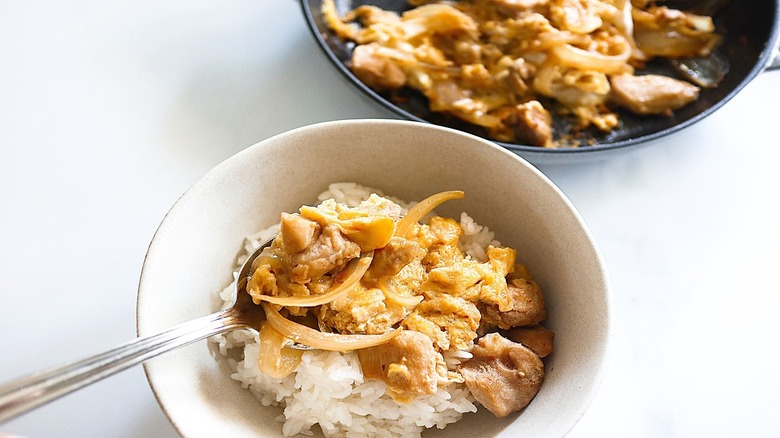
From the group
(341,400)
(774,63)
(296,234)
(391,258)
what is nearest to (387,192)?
(391,258)

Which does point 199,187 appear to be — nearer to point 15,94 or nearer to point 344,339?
point 344,339

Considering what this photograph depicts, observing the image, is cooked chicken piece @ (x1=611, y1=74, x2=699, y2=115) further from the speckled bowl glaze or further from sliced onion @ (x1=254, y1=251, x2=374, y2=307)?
sliced onion @ (x1=254, y1=251, x2=374, y2=307)

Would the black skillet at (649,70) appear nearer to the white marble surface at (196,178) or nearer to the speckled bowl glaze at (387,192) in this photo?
the white marble surface at (196,178)

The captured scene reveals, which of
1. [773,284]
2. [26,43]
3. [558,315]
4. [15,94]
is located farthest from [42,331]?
[773,284]

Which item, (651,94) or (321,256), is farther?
(651,94)

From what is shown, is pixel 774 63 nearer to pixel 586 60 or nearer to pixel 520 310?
pixel 586 60

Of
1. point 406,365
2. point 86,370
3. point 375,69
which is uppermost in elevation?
point 86,370
